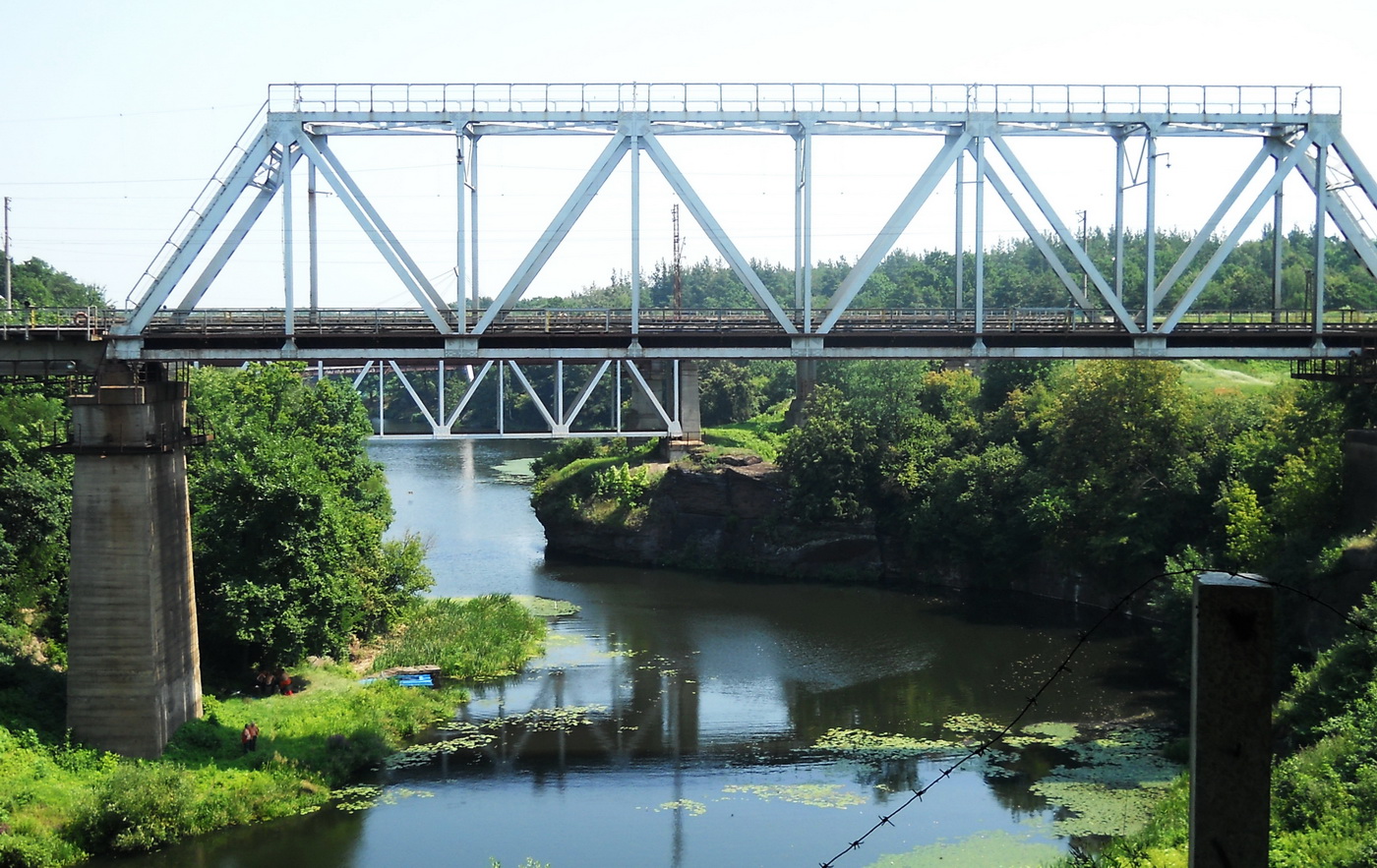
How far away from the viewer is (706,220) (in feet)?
95.7

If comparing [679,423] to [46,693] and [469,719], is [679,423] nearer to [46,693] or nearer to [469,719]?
[469,719]

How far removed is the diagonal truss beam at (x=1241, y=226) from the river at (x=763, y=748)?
9919mm

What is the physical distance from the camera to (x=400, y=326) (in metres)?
29.5

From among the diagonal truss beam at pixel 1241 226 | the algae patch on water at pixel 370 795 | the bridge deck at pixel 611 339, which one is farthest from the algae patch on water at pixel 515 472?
the diagonal truss beam at pixel 1241 226

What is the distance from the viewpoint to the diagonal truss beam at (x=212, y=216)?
Result: 93.0ft

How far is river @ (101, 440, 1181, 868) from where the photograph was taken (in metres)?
24.3

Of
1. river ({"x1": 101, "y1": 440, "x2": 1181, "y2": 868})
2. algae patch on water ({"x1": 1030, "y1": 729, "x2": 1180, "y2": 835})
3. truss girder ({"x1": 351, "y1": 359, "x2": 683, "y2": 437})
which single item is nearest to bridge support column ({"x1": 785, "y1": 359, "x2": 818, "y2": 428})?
truss girder ({"x1": 351, "y1": 359, "x2": 683, "y2": 437})

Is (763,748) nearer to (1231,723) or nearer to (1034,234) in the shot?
(1034,234)

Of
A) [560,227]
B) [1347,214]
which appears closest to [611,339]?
[560,227]

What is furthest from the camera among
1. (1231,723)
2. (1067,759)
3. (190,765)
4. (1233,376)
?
(1233,376)

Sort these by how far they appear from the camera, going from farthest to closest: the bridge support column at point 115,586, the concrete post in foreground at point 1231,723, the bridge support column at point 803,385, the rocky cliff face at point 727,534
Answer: the bridge support column at point 803,385, the rocky cliff face at point 727,534, the bridge support column at point 115,586, the concrete post in foreground at point 1231,723

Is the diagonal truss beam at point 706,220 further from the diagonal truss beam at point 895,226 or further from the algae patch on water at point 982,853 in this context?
the algae patch on water at point 982,853

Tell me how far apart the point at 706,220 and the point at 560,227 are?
10.8ft

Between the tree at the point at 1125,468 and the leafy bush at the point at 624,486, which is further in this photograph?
the leafy bush at the point at 624,486
